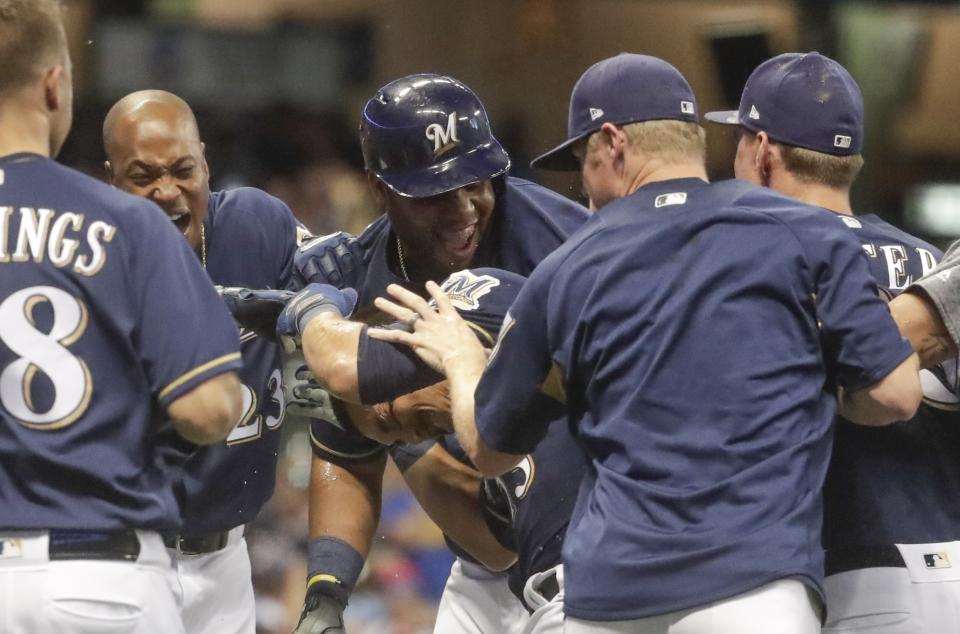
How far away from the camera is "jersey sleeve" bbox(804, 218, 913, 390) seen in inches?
115

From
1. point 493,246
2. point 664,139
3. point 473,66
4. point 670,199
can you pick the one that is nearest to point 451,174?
point 493,246

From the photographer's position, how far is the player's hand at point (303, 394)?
396 centimetres

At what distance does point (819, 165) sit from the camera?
354 centimetres

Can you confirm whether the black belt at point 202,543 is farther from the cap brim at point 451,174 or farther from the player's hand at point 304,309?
the cap brim at point 451,174

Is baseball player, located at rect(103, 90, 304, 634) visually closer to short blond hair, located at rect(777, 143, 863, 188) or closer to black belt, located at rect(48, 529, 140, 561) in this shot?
black belt, located at rect(48, 529, 140, 561)

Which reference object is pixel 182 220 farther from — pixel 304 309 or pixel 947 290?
pixel 947 290

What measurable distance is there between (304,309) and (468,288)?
414 mm

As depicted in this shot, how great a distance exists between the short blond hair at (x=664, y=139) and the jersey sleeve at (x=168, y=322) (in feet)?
3.22

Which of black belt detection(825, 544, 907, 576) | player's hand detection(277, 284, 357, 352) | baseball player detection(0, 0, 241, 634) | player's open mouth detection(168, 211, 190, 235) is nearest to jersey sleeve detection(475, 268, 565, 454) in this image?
baseball player detection(0, 0, 241, 634)

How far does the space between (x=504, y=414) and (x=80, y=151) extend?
6291 mm

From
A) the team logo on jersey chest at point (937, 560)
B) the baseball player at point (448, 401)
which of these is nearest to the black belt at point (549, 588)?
the baseball player at point (448, 401)

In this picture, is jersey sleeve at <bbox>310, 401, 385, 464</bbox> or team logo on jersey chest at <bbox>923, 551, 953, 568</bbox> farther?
jersey sleeve at <bbox>310, 401, 385, 464</bbox>

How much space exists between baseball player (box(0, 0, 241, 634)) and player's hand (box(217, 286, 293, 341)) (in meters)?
0.81

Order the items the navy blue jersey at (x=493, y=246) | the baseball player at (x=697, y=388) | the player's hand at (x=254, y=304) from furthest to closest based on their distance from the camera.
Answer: the navy blue jersey at (x=493, y=246), the player's hand at (x=254, y=304), the baseball player at (x=697, y=388)
